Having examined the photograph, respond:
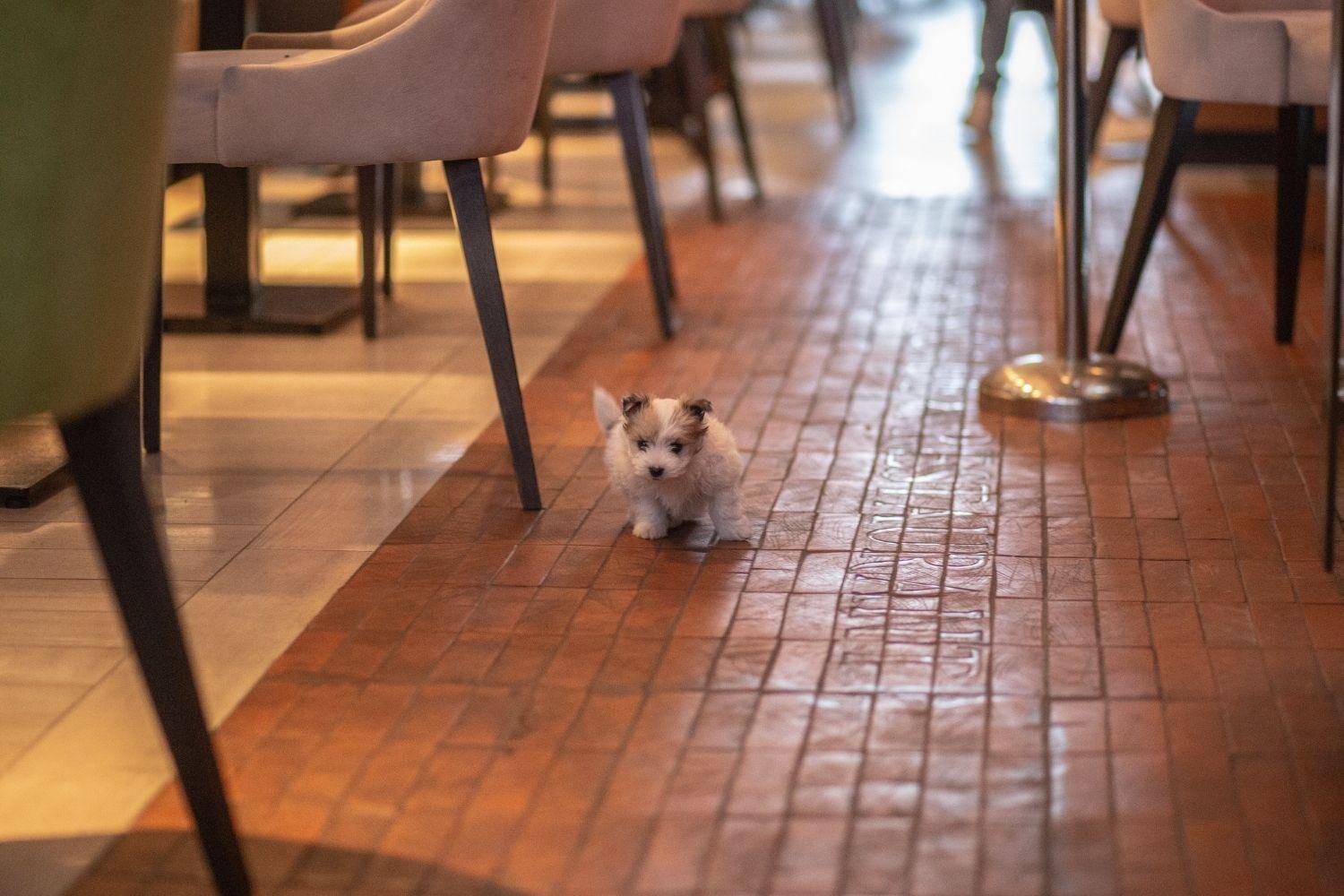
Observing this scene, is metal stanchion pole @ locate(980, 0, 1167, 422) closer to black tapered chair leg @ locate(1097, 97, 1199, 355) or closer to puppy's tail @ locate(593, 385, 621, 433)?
black tapered chair leg @ locate(1097, 97, 1199, 355)

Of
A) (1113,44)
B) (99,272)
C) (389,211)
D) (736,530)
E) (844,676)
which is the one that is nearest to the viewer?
(99,272)

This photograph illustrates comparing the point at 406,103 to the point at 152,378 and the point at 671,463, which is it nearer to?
the point at 671,463

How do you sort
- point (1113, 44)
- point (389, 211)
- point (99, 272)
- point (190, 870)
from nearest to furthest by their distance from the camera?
1. point (99, 272)
2. point (190, 870)
3. point (389, 211)
4. point (1113, 44)

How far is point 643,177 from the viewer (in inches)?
126

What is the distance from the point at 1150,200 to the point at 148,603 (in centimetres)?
208

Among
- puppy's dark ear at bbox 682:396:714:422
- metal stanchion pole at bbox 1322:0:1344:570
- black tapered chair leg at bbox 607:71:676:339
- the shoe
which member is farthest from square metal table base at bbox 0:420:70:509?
metal stanchion pole at bbox 1322:0:1344:570

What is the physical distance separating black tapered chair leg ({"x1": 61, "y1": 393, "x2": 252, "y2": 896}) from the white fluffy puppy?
84cm

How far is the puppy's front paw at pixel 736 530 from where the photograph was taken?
2184 millimetres

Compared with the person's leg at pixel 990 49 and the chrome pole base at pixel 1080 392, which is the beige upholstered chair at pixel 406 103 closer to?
the person's leg at pixel 990 49

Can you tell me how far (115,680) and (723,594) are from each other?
73 centimetres

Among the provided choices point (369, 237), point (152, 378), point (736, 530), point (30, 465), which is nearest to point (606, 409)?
point (736, 530)

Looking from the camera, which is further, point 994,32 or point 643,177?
point 643,177

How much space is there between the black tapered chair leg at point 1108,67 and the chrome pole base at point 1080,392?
100 centimetres

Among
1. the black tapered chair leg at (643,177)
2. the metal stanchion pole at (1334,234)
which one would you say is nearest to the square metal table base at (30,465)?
the black tapered chair leg at (643,177)
